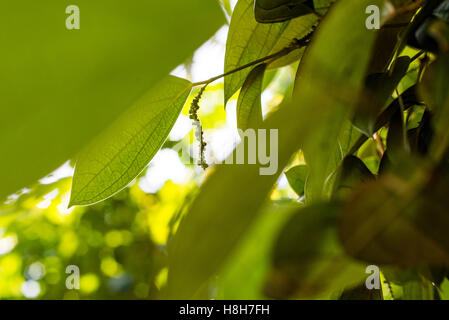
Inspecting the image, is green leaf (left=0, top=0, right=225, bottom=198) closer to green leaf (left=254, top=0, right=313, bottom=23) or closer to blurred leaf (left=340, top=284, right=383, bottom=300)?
green leaf (left=254, top=0, right=313, bottom=23)

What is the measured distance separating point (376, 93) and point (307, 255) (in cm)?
13

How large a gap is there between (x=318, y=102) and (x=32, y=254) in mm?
1856

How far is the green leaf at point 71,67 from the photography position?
0.20 metres

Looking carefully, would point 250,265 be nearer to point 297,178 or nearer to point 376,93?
point 376,93

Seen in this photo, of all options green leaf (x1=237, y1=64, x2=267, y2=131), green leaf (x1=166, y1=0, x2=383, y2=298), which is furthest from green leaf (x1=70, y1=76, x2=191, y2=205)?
green leaf (x1=166, y1=0, x2=383, y2=298)

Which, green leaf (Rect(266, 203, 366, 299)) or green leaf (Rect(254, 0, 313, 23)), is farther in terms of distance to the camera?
green leaf (Rect(254, 0, 313, 23))

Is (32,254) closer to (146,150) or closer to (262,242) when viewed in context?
(146,150)

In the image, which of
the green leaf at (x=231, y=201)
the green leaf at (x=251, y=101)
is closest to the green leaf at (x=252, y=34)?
the green leaf at (x=251, y=101)

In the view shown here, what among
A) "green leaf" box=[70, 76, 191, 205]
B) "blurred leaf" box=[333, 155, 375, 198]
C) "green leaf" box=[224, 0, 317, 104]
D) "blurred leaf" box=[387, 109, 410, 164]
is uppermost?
"green leaf" box=[224, 0, 317, 104]

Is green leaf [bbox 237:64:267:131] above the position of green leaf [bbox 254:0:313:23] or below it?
below

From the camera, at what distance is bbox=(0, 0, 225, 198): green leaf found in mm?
197

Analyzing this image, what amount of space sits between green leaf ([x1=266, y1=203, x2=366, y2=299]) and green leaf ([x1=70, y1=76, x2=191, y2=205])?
0.59 feet

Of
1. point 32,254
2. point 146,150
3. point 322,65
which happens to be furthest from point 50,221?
point 322,65

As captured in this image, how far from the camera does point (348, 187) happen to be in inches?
9.7
